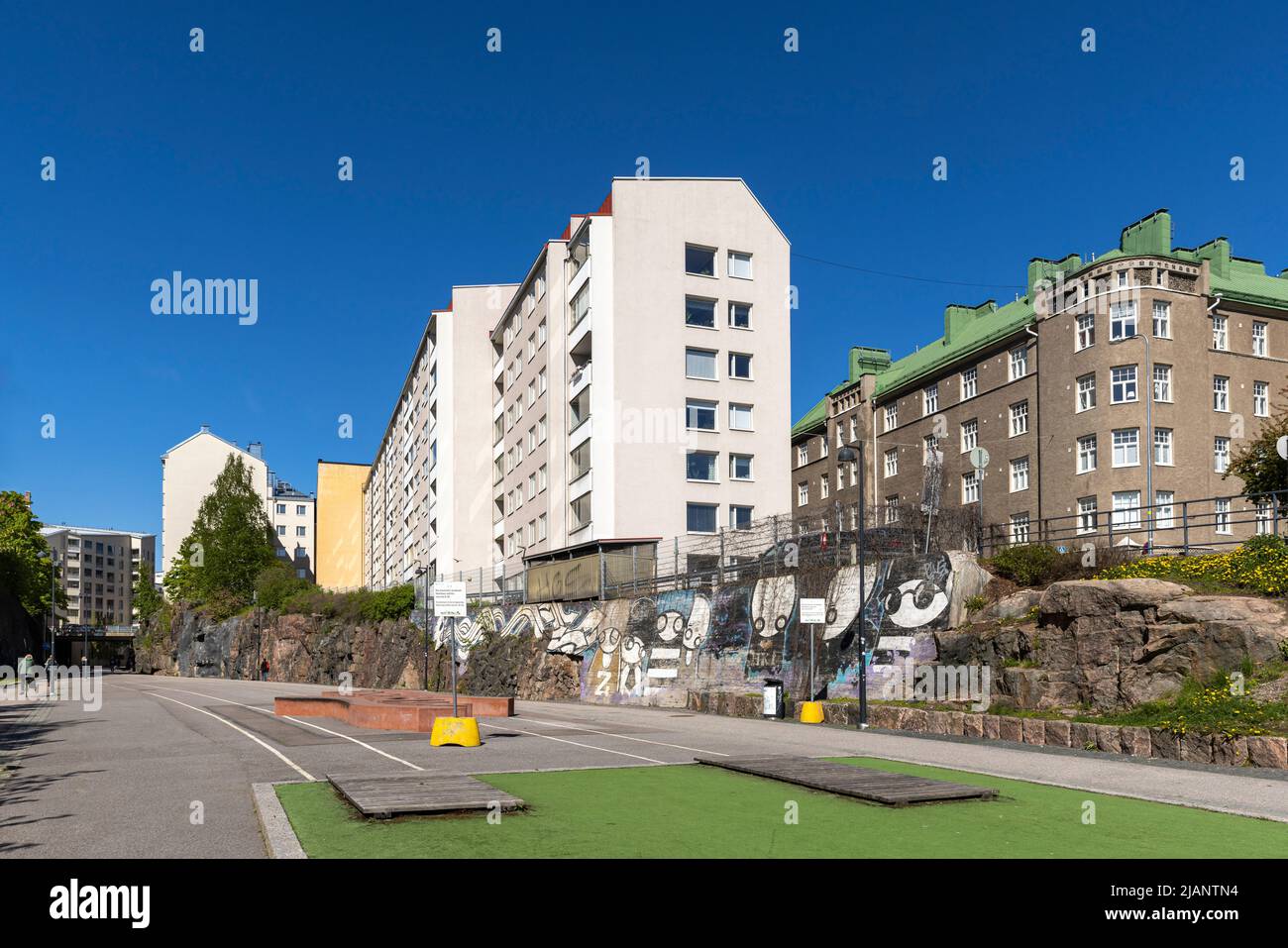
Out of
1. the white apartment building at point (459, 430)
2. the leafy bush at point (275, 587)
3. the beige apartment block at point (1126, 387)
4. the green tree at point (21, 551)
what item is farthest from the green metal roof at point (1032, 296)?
the green tree at point (21, 551)

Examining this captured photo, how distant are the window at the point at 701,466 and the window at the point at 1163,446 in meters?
18.5

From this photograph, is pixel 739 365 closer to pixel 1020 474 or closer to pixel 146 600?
pixel 1020 474

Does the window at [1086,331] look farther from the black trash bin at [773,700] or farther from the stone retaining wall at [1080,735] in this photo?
the stone retaining wall at [1080,735]

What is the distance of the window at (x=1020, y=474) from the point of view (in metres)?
49.6

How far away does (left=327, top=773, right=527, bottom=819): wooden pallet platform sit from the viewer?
32.7 ft

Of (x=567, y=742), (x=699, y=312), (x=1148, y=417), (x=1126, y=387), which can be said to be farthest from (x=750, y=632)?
(x=1126, y=387)

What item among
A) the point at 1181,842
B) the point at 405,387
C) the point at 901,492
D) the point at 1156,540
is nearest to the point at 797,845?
the point at 1181,842

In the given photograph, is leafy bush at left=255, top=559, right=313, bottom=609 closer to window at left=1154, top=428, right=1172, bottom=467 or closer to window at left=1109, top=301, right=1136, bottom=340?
window at left=1109, top=301, right=1136, bottom=340

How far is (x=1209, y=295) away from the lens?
4594 cm

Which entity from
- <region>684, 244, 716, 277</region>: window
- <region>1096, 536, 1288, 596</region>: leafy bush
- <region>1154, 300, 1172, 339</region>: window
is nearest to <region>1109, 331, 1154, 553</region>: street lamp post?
<region>1154, 300, 1172, 339</region>: window

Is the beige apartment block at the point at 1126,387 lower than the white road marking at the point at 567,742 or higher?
higher

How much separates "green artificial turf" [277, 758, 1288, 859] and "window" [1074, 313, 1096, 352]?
123 feet

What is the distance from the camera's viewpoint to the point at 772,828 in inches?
385

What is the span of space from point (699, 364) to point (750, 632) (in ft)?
67.0
